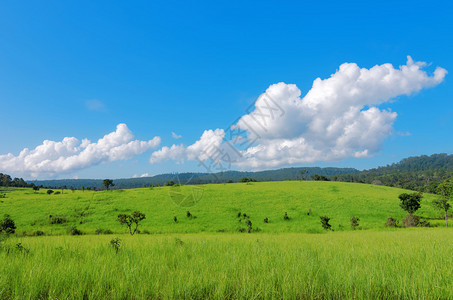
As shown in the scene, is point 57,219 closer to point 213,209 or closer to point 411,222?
point 213,209

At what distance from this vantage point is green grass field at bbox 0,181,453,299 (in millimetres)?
2379

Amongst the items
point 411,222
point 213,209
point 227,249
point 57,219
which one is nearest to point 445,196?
point 411,222

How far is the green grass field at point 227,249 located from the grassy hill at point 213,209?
0.27 metres

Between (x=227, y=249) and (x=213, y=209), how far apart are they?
50031 millimetres

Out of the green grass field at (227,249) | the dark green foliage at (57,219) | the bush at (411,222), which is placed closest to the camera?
the green grass field at (227,249)

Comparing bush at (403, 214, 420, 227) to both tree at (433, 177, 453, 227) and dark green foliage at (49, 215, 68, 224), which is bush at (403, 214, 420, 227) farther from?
dark green foliage at (49, 215, 68, 224)

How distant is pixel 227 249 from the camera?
16.6ft

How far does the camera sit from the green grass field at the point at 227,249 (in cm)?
238

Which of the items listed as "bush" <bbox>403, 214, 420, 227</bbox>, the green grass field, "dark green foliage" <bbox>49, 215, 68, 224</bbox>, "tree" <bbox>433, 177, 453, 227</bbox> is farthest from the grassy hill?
"bush" <bbox>403, 214, 420, 227</bbox>

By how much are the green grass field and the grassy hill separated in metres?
0.27

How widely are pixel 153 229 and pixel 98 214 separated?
1893 centimetres

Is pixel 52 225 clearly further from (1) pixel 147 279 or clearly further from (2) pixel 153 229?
(1) pixel 147 279

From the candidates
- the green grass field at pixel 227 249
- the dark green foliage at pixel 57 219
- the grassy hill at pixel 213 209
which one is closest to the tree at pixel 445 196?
the grassy hill at pixel 213 209

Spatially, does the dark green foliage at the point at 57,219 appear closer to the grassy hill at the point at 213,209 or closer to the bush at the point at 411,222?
the grassy hill at the point at 213,209
